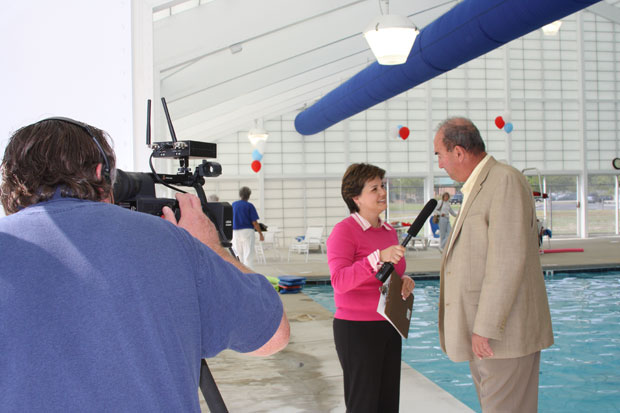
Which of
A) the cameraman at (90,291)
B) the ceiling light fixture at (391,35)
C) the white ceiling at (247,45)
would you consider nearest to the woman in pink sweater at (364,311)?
the cameraman at (90,291)

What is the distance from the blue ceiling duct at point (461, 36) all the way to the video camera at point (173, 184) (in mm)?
4278

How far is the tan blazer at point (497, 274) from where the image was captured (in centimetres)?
210

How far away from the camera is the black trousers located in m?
2.38

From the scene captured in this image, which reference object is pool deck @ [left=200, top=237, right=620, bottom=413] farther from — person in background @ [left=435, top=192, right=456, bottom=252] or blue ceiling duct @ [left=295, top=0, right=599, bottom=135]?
person in background @ [left=435, top=192, right=456, bottom=252]

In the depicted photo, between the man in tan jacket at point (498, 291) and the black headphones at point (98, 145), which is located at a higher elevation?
the black headphones at point (98, 145)

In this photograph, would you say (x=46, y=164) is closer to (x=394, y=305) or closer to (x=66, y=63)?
(x=66, y=63)

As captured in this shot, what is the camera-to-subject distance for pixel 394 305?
2.34 meters

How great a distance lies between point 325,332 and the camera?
5211 mm

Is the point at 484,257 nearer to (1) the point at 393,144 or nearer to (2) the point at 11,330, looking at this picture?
(2) the point at 11,330

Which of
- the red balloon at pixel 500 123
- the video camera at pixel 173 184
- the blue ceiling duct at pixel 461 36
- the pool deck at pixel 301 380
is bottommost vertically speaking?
the pool deck at pixel 301 380

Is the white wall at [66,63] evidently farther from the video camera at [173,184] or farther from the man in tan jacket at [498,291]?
the man in tan jacket at [498,291]

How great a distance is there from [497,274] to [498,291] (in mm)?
65

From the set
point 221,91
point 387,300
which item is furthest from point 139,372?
point 221,91

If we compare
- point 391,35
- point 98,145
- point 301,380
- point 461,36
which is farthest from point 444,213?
point 98,145
